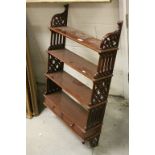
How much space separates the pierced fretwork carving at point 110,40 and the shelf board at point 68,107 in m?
0.60

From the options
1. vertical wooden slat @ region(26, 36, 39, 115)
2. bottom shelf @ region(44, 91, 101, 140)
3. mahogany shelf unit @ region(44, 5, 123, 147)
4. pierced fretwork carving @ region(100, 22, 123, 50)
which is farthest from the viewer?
vertical wooden slat @ region(26, 36, 39, 115)

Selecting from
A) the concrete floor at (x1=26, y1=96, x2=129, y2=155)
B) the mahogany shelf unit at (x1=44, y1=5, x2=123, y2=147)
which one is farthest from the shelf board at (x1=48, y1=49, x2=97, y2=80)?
the concrete floor at (x1=26, y1=96, x2=129, y2=155)

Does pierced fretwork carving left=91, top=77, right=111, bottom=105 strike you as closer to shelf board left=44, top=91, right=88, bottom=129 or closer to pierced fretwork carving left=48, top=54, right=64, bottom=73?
shelf board left=44, top=91, right=88, bottom=129

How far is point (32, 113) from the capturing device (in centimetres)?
224

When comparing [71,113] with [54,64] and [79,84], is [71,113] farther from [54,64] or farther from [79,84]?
[54,64]

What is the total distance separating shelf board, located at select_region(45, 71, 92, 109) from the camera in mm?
1761

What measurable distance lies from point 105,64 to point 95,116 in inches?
16.4

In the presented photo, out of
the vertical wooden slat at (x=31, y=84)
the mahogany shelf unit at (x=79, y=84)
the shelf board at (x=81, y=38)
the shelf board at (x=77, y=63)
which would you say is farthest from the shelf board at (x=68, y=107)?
the shelf board at (x=81, y=38)

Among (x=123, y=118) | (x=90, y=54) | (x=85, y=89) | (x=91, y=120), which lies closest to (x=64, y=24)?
(x=90, y=54)

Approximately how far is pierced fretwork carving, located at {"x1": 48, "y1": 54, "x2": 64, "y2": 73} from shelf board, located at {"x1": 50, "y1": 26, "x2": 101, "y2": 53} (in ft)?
0.86

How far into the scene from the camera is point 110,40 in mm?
1503
